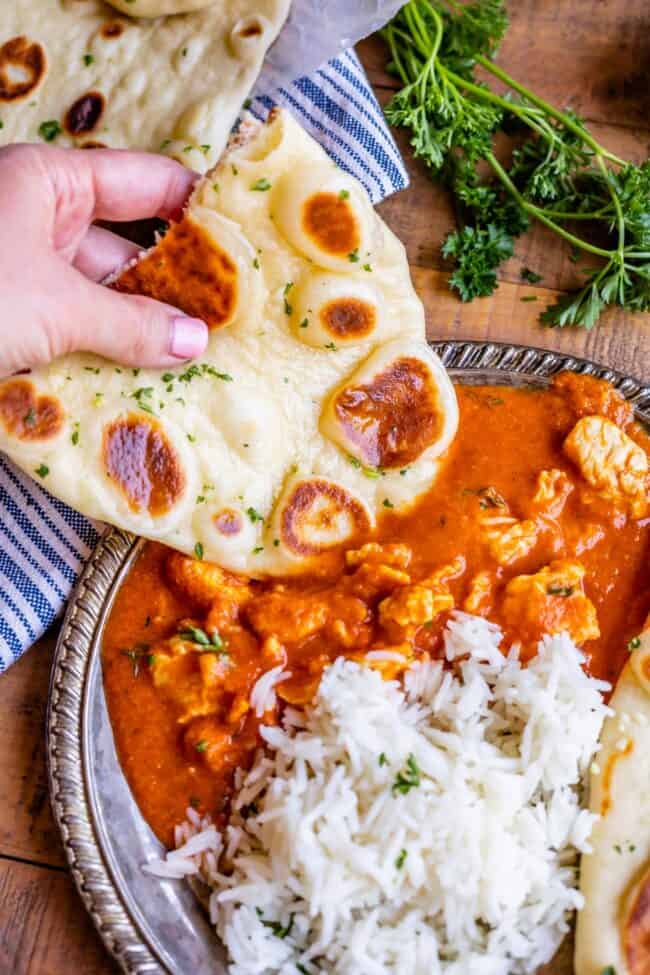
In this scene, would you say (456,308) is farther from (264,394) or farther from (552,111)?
(264,394)

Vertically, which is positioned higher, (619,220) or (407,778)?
(619,220)

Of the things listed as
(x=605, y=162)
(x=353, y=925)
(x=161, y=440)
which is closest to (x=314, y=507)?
(x=161, y=440)

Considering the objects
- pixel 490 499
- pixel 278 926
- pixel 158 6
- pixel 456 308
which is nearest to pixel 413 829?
pixel 278 926

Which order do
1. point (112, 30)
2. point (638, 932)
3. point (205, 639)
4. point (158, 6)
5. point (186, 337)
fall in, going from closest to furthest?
point (638, 932) < point (186, 337) < point (205, 639) < point (158, 6) < point (112, 30)

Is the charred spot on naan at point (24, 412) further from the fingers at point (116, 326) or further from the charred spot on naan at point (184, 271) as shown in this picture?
the charred spot on naan at point (184, 271)

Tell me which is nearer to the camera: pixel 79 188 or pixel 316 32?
pixel 79 188

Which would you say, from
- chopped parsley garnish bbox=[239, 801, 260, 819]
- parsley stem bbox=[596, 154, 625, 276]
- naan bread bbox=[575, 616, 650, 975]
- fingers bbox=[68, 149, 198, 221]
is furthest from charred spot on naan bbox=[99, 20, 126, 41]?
naan bread bbox=[575, 616, 650, 975]
